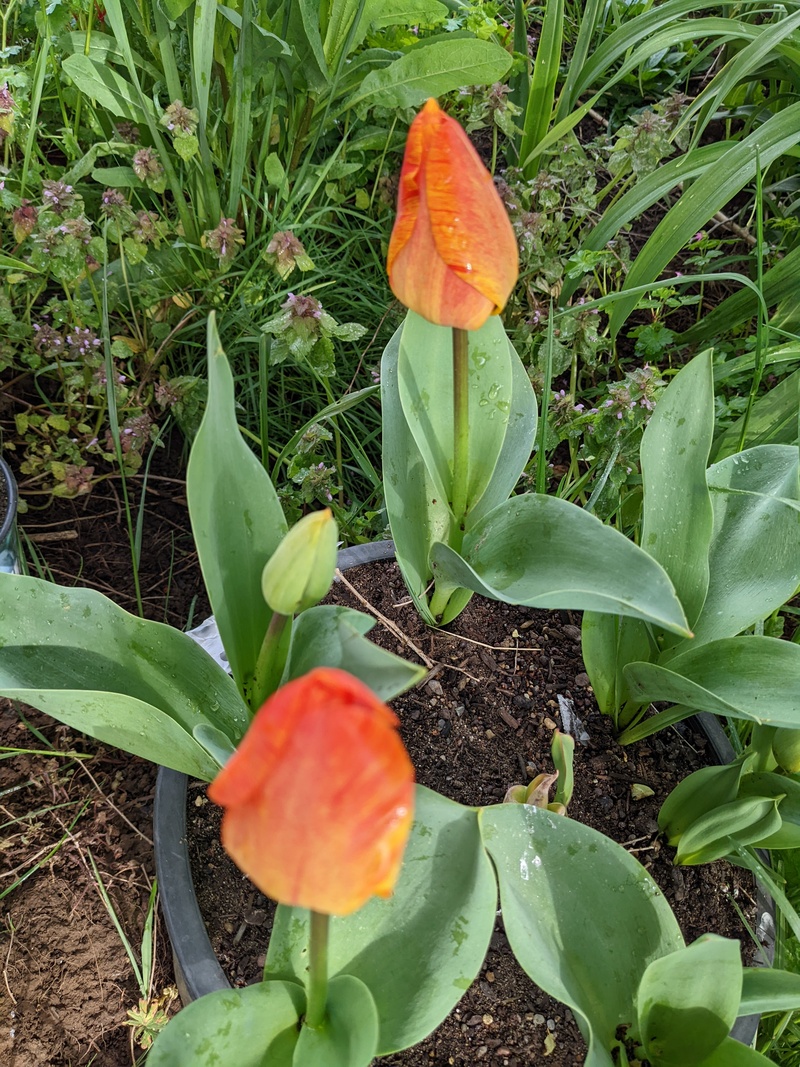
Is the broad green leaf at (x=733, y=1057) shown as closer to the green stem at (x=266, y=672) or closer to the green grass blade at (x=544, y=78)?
the green stem at (x=266, y=672)

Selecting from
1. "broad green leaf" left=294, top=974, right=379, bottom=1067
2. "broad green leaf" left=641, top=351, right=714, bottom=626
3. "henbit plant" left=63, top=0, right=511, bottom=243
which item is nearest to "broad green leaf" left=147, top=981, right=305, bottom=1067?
"broad green leaf" left=294, top=974, right=379, bottom=1067

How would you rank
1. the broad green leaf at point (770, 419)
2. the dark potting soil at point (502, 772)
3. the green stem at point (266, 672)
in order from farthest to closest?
the broad green leaf at point (770, 419), the dark potting soil at point (502, 772), the green stem at point (266, 672)

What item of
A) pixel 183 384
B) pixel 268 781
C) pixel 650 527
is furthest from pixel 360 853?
pixel 183 384

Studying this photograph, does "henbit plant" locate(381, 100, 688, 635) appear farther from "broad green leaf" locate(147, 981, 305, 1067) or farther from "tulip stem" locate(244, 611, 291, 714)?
"broad green leaf" locate(147, 981, 305, 1067)

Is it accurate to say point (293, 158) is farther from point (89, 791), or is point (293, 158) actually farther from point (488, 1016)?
point (488, 1016)

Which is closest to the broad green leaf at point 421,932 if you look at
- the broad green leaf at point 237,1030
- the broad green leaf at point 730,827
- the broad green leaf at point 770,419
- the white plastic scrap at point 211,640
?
the broad green leaf at point 237,1030

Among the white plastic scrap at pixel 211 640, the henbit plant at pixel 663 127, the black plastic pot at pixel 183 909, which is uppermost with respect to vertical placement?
the henbit plant at pixel 663 127

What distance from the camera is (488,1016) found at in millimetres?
779

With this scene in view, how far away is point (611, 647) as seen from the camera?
0.89 meters

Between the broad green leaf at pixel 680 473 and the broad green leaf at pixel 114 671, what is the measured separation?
41 centimetres

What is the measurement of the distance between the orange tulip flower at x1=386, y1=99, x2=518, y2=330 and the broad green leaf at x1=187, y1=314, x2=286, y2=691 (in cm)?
16

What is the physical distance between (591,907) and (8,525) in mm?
833

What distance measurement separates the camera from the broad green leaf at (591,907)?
0.66 m

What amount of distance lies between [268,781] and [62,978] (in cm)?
86
